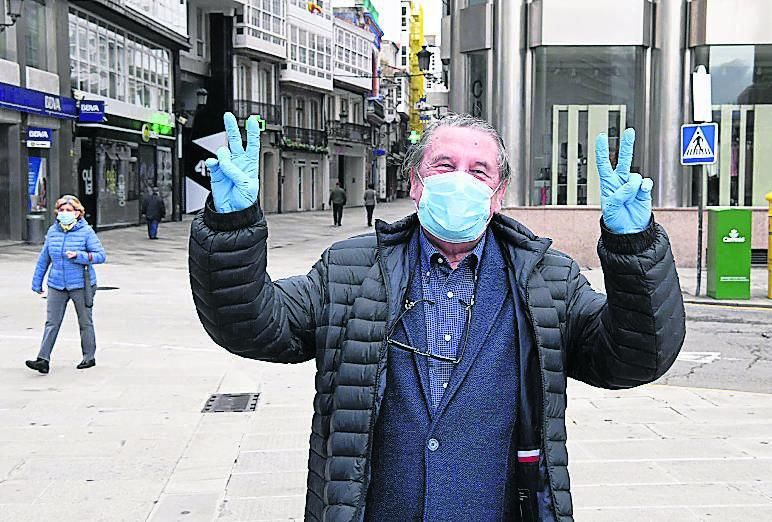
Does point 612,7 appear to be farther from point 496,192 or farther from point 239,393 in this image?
point 496,192

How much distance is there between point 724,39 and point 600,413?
14.2 m

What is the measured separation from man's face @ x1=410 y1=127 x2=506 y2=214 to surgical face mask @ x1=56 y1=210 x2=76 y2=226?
7.33 meters

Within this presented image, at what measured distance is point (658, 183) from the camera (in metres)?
19.7

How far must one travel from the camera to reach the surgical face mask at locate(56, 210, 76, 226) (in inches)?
365

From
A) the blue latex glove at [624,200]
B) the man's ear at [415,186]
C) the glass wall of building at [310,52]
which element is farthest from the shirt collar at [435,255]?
the glass wall of building at [310,52]

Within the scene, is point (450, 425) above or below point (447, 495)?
above

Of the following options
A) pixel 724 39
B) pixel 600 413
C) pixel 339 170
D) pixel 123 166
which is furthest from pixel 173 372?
pixel 339 170

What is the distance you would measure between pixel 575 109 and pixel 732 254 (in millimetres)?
6454

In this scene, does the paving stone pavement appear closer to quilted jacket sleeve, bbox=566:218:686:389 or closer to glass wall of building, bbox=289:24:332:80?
quilted jacket sleeve, bbox=566:218:686:389

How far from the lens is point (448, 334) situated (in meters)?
2.52

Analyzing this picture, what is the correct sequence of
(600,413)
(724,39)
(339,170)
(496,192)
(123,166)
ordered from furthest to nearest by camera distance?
(339,170)
(123,166)
(724,39)
(600,413)
(496,192)

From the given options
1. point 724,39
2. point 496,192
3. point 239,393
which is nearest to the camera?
point 496,192

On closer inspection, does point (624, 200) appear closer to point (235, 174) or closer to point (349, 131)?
point (235, 174)

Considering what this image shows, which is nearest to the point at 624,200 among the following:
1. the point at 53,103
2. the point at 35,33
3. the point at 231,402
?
the point at 231,402
